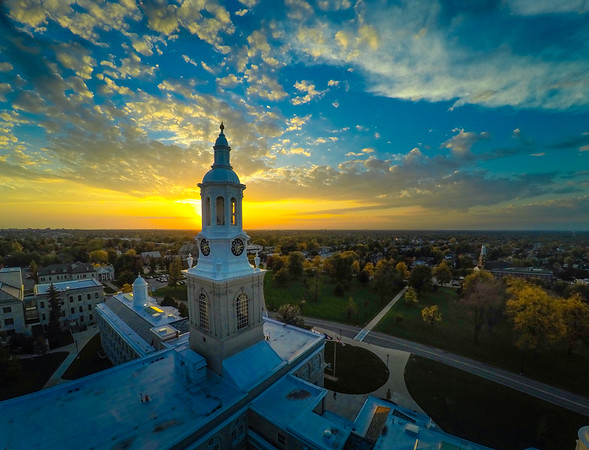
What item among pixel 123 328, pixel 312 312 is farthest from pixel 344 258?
pixel 123 328

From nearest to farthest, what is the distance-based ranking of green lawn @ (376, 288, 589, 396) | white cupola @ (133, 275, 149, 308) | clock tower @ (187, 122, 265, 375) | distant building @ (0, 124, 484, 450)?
distant building @ (0, 124, 484, 450)
clock tower @ (187, 122, 265, 375)
green lawn @ (376, 288, 589, 396)
white cupola @ (133, 275, 149, 308)

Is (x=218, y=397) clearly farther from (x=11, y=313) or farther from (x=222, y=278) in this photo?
(x=11, y=313)

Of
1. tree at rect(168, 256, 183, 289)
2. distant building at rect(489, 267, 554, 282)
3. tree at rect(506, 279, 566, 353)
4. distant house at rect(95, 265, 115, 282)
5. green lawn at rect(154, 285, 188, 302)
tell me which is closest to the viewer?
tree at rect(506, 279, 566, 353)

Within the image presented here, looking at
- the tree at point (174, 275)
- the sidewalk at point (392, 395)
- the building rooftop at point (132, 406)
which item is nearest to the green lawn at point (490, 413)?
the sidewalk at point (392, 395)

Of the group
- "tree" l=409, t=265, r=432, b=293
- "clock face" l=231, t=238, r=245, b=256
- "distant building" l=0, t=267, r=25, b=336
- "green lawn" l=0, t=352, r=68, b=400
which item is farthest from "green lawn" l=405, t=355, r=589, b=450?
"distant building" l=0, t=267, r=25, b=336

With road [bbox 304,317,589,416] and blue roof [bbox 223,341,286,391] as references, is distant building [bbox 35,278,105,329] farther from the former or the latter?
blue roof [bbox 223,341,286,391]

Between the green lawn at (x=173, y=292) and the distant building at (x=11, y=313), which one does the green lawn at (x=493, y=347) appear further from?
the distant building at (x=11, y=313)

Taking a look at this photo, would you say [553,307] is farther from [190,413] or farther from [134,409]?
[134,409]
